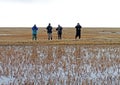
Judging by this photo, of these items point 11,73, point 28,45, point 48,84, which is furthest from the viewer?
point 28,45

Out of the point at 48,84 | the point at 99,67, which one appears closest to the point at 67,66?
the point at 99,67

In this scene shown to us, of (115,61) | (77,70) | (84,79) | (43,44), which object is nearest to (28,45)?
(43,44)

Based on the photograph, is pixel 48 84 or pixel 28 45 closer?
pixel 48 84

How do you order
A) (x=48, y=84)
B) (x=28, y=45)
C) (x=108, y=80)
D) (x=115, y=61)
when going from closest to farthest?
(x=48, y=84)
(x=108, y=80)
(x=115, y=61)
(x=28, y=45)

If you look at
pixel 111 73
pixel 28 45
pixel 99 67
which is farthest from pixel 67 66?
pixel 28 45

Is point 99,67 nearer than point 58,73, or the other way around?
point 58,73

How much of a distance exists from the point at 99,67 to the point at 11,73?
16.7 feet

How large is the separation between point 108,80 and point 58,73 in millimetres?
3126

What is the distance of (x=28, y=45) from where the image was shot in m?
36.9

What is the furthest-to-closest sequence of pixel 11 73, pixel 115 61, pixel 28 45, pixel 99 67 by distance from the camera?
1. pixel 28 45
2. pixel 115 61
3. pixel 99 67
4. pixel 11 73

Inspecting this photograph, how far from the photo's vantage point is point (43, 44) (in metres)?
37.5

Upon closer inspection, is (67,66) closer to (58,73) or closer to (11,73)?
(58,73)

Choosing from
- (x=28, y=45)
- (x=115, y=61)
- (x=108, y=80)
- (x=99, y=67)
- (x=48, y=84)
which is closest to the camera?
(x=48, y=84)

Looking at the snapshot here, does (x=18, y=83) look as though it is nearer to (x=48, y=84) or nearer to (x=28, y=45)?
(x=48, y=84)
